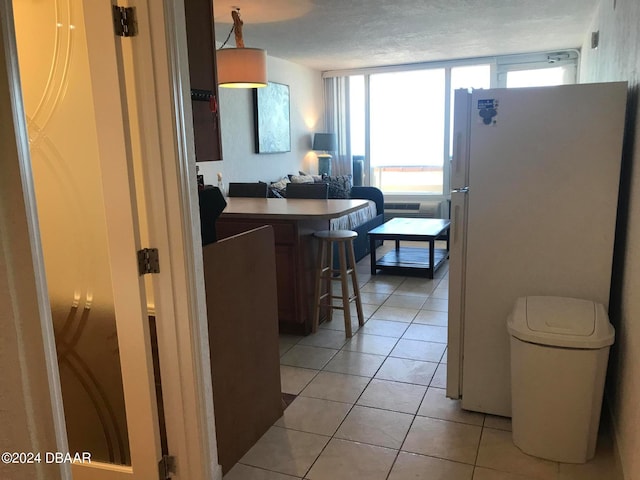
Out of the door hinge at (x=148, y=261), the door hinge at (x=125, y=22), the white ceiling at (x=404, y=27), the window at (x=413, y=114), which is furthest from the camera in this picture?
the window at (x=413, y=114)

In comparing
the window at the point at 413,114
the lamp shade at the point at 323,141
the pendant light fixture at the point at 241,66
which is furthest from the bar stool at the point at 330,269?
the window at the point at 413,114

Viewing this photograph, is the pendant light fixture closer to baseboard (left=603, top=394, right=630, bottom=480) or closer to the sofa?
the sofa

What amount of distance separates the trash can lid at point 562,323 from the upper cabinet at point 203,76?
146 cm

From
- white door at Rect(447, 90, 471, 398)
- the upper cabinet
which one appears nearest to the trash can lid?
white door at Rect(447, 90, 471, 398)

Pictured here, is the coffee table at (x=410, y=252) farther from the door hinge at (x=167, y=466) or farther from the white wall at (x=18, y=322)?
the white wall at (x=18, y=322)

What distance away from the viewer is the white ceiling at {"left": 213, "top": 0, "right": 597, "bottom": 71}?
460 cm

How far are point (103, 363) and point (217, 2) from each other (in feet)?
11.2

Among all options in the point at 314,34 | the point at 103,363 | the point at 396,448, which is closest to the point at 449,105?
the point at 314,34

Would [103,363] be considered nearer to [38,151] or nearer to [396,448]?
[38,151]

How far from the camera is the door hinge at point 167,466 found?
1.83m

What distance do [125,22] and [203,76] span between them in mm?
361

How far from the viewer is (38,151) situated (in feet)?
6.00

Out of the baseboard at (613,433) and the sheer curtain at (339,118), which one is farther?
the sheer curtain at (339,118)

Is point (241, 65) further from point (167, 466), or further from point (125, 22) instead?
point (167, 466)
